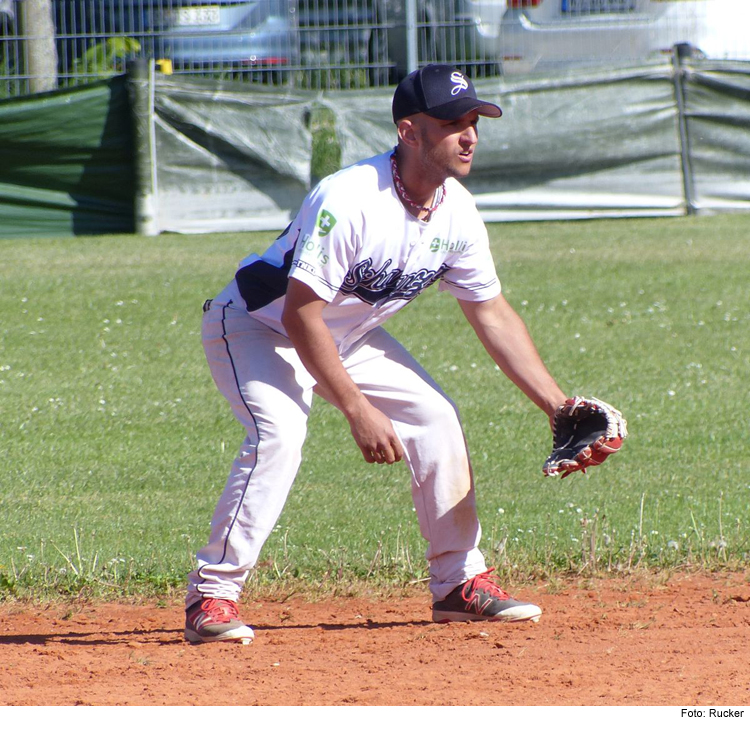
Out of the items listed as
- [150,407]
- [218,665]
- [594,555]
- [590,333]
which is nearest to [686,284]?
[590,333]

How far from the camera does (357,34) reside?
16406mm

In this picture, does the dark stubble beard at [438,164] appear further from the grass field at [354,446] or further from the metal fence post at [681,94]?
the metal fence post at [681,94]

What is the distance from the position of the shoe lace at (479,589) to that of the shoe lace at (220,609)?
2.78ft

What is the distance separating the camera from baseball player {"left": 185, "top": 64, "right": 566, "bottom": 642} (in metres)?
3.97

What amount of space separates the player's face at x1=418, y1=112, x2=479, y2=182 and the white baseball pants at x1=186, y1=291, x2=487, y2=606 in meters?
0.73

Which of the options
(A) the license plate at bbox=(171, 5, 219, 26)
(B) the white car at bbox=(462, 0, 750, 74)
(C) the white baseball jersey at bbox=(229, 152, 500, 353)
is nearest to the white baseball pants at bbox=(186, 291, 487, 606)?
(C) the white baseball jersey at bbox=(229, 152, 500, 353)

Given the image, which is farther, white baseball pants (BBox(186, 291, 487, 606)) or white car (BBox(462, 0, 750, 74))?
white car (BBox(462, 0, 750, 74))

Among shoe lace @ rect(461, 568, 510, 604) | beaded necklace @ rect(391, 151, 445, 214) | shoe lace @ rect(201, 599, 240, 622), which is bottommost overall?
shoe lace @ rect(461, 568, 510, 604)

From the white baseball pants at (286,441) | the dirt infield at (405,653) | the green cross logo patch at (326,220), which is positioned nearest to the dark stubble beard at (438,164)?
the green cross logo patch at (326,220)

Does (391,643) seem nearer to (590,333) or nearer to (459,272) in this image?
(459,272)

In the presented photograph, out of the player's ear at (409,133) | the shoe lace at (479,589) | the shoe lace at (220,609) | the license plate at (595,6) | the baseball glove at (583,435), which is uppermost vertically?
the license plate at (595,6)

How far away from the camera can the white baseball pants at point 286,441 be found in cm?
410

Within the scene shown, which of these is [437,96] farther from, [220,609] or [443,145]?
[220,609]

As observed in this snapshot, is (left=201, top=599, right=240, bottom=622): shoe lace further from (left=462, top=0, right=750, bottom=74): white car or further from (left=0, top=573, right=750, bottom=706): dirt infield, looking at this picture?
(left=462, top=0, right=750, bottom=74): white car
